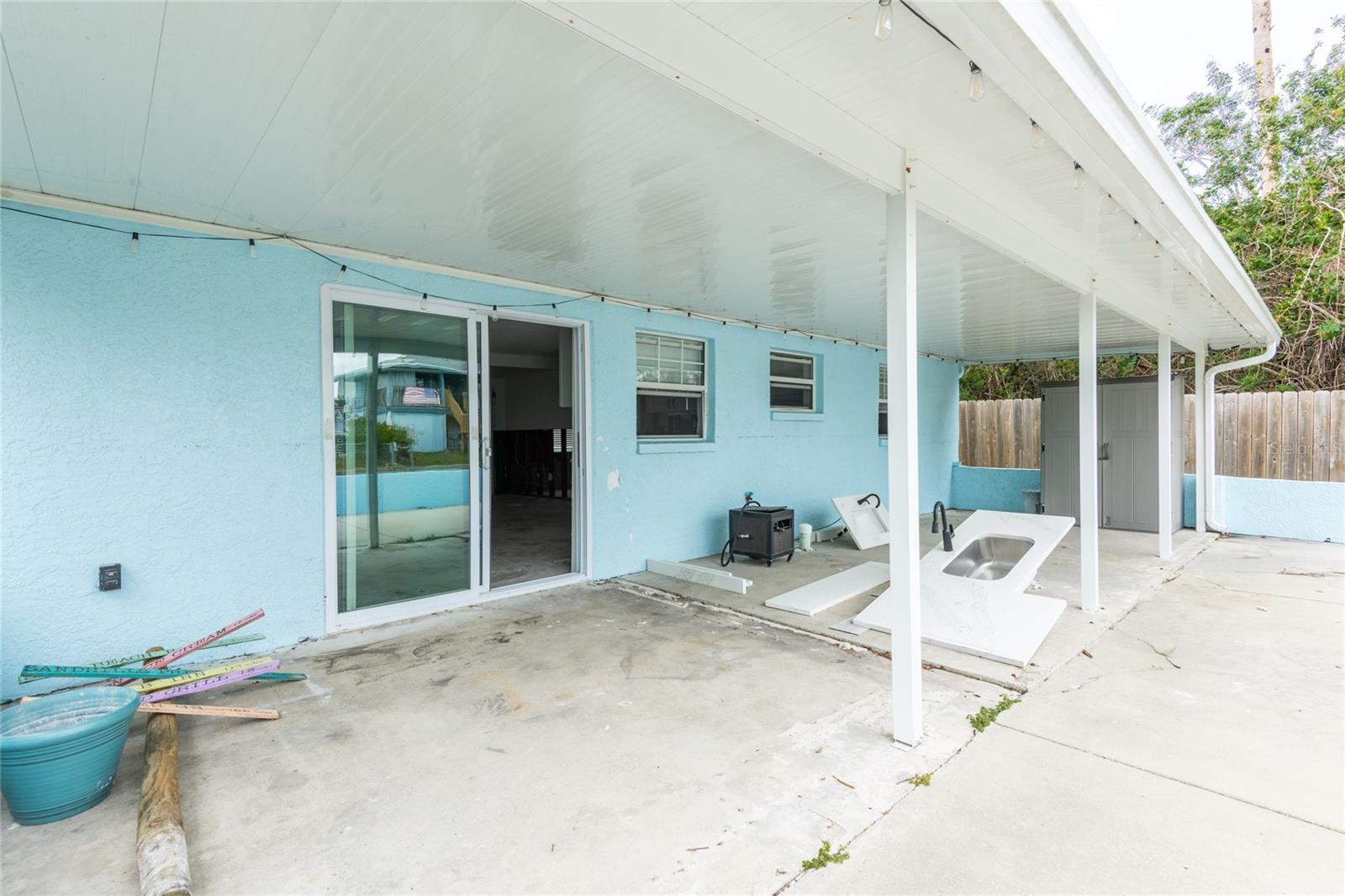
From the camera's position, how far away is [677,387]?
6082mm

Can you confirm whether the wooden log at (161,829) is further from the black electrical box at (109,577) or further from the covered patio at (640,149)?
the black electrical box at (109,577)

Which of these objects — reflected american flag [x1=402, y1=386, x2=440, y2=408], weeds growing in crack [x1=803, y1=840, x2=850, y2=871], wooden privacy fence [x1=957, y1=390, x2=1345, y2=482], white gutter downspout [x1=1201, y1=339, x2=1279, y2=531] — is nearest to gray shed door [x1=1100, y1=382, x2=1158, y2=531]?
white gutter downspout [x1=1201, y1=339, x2=1279, y2=531]

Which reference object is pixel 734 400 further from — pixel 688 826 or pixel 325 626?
pixel 688 826

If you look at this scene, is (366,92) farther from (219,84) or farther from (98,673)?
(98,673)

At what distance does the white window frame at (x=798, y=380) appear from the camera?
23.6ft

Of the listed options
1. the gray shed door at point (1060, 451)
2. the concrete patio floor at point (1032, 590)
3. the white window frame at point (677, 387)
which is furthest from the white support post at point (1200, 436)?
the white window frame at point (677, 387)

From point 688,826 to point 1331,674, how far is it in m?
3.72

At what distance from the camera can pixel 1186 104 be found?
11531 millimetres

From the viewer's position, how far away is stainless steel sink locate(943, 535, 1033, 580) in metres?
4.77

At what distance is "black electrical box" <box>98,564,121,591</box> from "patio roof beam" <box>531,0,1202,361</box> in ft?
11.1

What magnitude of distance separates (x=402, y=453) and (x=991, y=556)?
4.62 metres

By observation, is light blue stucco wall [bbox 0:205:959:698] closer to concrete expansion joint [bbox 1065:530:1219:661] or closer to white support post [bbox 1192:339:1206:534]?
concrete expansion joint [bbox 1065:530:1219:661]

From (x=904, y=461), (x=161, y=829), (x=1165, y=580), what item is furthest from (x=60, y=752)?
(x=1165, y=580)

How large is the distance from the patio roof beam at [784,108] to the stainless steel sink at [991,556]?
7.45ft
